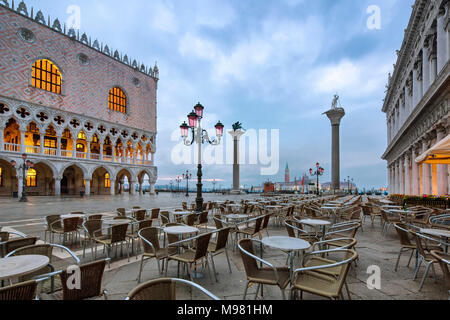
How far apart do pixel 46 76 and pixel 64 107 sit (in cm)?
380

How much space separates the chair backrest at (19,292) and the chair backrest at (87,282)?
0.34m

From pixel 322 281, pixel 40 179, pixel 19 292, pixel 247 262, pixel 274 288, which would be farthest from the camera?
pixel 40 179

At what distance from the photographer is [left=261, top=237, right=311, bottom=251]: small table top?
304 centimetres

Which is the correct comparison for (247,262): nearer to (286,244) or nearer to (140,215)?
(286,244)

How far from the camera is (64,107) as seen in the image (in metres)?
27.9

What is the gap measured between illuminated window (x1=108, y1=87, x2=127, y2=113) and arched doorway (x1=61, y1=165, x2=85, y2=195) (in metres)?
10.3

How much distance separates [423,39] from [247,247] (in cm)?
2282

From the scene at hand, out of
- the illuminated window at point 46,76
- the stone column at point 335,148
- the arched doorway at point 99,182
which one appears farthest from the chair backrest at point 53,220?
the stone column at point 335,148

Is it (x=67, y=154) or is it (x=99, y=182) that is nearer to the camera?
(x=67, y=154)

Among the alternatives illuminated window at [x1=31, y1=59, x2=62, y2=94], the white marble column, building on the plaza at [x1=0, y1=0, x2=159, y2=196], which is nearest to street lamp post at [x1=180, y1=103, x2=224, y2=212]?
the white marble column


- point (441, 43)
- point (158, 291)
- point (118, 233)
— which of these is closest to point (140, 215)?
point (118, 233)

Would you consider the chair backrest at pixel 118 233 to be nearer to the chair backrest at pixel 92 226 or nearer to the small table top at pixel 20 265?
the chair backrest at pixel 92 226

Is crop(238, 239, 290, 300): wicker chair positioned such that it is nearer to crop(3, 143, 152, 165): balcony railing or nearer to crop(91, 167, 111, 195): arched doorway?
crop(3, 143, 152, 165): balcony railing
